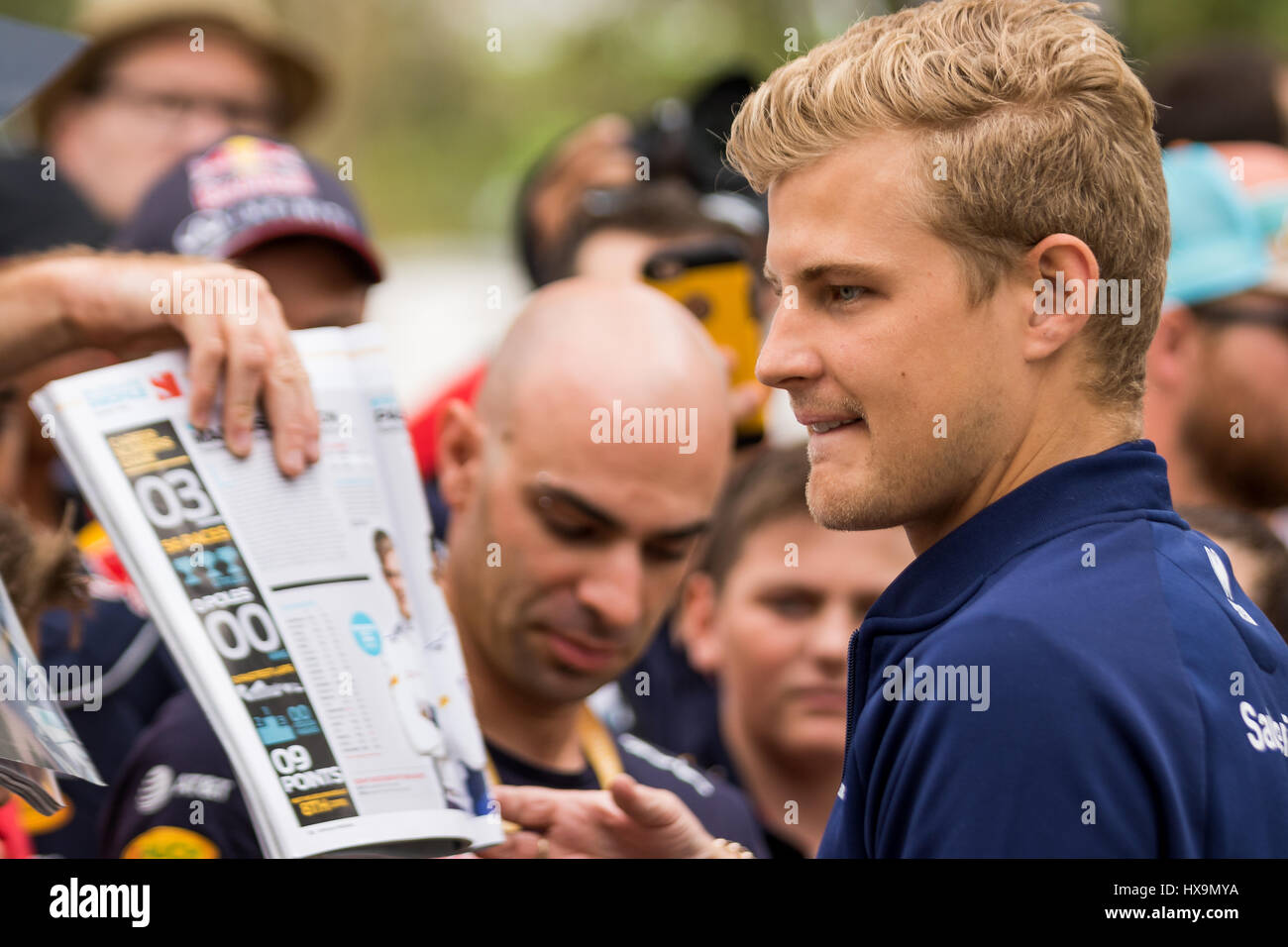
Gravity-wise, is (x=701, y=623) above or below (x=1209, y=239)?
below

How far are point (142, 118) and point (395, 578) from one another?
10.7 feet

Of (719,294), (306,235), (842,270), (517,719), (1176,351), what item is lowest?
(517,719)

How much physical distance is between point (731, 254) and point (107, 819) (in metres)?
1.98

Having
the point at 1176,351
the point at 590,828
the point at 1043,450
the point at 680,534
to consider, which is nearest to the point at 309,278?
the point at 680,534

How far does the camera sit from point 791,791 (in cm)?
349

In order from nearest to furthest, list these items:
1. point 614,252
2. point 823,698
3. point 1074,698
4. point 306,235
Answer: point 1074,698 < point 306,235 < point 823,698 < point 614,252

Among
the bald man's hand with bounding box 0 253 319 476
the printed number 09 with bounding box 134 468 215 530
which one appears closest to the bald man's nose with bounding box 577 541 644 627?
the bald man's hand with bounding box 0 253 319 476

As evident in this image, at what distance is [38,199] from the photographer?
3734 mm

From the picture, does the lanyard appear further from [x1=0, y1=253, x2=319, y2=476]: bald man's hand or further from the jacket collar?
the jacket collar

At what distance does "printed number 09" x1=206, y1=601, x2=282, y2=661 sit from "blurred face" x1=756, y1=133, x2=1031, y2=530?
0.74 m

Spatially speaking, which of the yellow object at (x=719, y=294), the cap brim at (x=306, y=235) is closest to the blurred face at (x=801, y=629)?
the yellow object at (x=719, y=294)

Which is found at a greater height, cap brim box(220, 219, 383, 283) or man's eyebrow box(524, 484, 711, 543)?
cap brim box(220, 219, 383, 283)

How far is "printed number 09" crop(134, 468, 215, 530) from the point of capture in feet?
6.05

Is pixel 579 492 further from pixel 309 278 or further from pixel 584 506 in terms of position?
pixel 309 278
